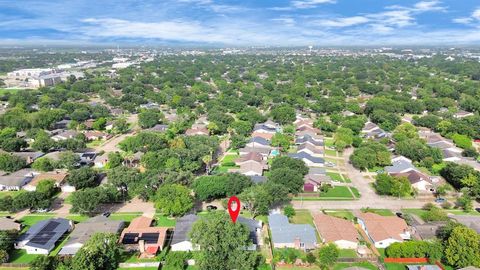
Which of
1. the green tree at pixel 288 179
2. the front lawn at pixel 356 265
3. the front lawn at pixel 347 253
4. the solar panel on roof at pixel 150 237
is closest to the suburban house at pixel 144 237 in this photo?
the solar panel on roof at pixel 150 237

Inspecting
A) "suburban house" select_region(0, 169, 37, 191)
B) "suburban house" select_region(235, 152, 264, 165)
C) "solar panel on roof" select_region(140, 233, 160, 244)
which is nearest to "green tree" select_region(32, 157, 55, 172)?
"suburban house" select_region(0, 169, 37, 191)

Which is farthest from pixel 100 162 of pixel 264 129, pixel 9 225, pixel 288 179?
pixel 264 129

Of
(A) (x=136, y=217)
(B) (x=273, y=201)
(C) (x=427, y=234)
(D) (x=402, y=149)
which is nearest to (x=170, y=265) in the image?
(A) (x=136, y=217)

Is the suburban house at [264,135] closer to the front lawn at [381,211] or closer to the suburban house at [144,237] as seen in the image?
the front lawn at [381,211]

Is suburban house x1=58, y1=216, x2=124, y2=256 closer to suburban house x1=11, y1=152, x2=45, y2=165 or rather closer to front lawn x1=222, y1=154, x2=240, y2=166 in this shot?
front lawn x1=222, y1=154, x2=240, y2=166

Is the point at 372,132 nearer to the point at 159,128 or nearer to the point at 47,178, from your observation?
the point at 159,128
